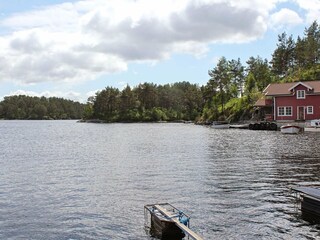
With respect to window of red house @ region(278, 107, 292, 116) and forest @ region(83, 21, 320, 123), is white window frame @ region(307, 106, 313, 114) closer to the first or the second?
window of red house @ region(278, 107, 292, 116)

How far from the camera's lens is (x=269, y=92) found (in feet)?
292

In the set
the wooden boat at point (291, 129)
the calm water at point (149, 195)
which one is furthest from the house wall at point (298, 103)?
the calm water at point (149, 195)

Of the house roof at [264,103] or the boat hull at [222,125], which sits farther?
the boat hull at [222,125]

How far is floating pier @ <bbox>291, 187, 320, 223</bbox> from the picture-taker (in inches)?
666

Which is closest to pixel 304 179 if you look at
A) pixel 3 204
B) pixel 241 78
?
pixel 3 204

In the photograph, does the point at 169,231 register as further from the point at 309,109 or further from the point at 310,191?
the point at 309,109

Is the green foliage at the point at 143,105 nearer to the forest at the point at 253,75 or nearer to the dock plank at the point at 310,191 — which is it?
the forest at the point at 253,75

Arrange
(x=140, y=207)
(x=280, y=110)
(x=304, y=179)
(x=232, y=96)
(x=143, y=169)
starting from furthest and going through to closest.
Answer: (x=232, y=96)
(x=280, y=110)
(x=143, y=169)
(x=304, y=179)
(x=140, y=207)

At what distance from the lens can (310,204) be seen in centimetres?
1734

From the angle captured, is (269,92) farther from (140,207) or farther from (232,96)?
(140,207)

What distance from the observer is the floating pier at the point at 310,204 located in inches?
666

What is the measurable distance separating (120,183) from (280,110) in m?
68.5

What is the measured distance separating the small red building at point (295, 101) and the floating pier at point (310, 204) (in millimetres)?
70463

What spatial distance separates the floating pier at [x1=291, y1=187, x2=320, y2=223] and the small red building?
70463 mm
